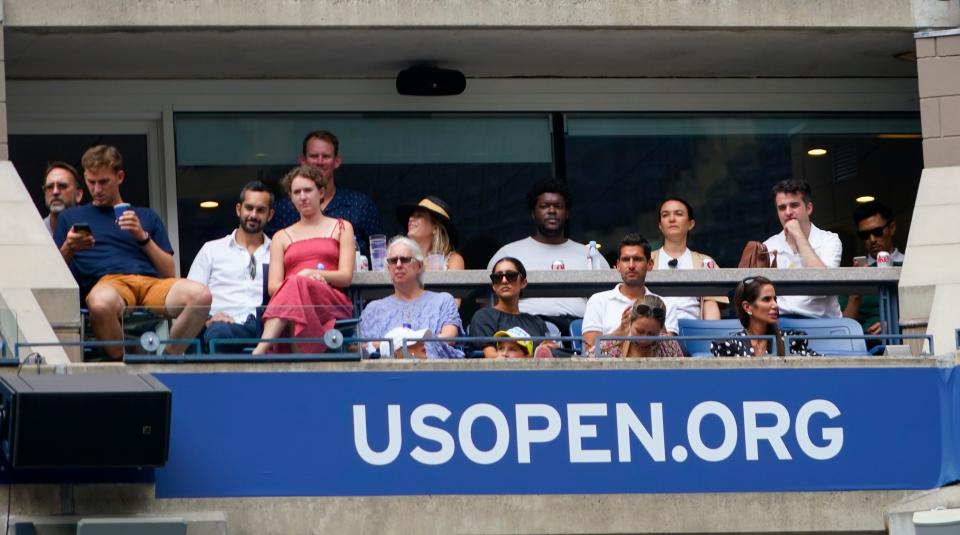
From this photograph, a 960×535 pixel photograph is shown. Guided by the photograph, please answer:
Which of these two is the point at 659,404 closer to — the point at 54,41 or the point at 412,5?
the point at 412,5

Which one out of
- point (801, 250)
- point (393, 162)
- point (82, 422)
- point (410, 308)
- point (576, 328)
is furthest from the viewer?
point (393, 162)

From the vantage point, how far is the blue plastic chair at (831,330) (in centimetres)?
1647

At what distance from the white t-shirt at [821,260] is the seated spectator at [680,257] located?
481mm

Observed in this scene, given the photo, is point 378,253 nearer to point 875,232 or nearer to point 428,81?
point 428,81

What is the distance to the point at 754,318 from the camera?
51.9 ft

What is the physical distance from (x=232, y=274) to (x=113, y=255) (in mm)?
817

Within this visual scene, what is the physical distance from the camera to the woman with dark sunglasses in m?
16.0

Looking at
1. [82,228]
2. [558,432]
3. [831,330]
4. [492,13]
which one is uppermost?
[492,13]

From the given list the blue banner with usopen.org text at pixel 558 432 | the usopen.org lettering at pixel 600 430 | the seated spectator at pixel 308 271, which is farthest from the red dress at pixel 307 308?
the usopen.org lettering at pixel 600 430

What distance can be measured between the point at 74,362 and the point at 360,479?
1.99 metres

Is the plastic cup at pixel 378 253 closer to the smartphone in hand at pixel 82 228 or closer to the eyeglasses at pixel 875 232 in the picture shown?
the smartphone in hand at pixel 82 228

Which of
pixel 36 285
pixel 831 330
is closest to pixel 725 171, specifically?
pixel 831 330

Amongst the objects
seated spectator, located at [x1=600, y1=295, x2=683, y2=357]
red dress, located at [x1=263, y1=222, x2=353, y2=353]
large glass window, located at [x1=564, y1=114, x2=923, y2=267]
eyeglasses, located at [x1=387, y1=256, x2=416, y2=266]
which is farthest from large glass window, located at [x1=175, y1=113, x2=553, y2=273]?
seated spectator, located at [x1=600, y1=295, x2=683, y2=357]

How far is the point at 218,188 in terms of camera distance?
19562 millimetres
